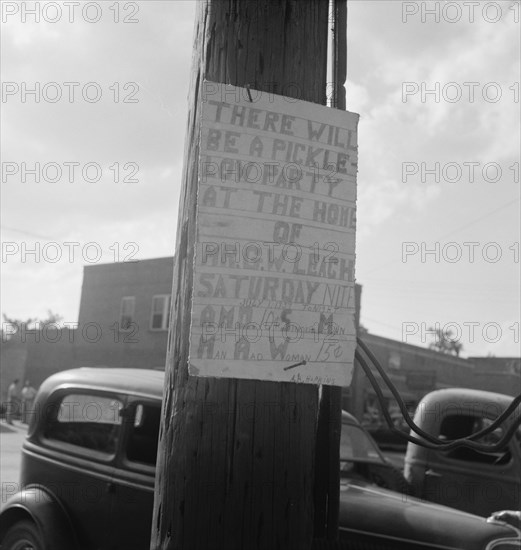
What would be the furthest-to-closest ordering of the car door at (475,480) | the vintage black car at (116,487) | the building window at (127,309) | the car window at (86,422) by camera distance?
the building window at (127,309) < the car door at (475,480) < the car window at (86,422) < the vintage black car at (116,487)

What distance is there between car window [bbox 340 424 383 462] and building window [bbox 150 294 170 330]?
21.8 meters

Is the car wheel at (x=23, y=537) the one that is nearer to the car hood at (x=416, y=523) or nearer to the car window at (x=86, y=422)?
the car window at (x=86, y=422)

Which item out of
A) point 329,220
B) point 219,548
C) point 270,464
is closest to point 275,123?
point 329,220

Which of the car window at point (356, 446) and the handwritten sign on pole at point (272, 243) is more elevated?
the handwritten sign on pole at point (272, 243)

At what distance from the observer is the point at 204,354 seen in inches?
70.7

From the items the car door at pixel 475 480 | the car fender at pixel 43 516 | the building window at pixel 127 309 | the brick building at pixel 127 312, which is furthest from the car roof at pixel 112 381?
the building window at pixel 127 309

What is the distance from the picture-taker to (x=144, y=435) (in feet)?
15.4

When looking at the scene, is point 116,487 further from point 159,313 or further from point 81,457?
point 159,313

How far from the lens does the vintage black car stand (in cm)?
429

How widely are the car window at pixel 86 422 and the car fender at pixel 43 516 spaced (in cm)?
41

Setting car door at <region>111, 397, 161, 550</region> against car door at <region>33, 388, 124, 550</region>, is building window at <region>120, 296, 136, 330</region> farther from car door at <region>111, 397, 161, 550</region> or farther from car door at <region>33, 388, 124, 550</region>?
car door at <region>111, 397, 161, 550</region>

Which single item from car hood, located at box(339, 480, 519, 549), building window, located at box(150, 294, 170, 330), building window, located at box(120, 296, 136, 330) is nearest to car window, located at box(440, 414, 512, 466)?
car hood, located at box(339, 480, 519, 549)

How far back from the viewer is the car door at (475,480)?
5582mm

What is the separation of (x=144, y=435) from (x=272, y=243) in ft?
10.3
